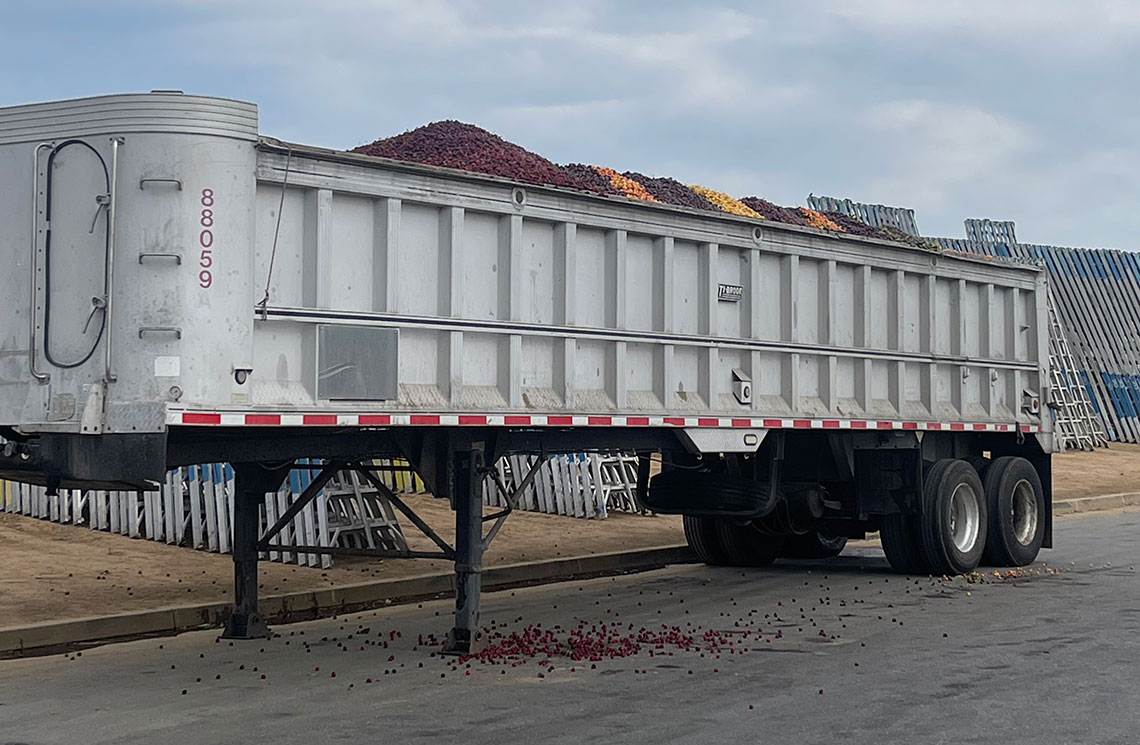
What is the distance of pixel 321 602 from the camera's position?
1223 centimetres

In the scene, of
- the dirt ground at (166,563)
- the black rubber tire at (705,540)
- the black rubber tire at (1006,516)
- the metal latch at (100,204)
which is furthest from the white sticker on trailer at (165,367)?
the black rubber tire at (1006,516)

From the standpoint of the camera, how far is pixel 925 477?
14219 millimetres

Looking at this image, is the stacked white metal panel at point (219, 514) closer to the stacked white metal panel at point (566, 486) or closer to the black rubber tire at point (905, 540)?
the stacked white metal panel at point (566, 486)

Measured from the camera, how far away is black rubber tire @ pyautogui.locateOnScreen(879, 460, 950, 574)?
46.7 feet

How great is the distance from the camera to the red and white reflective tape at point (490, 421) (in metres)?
8.10

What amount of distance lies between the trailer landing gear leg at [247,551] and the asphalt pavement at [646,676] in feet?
0.68

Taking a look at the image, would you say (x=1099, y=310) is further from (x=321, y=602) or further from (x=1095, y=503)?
(x=321, y=602)

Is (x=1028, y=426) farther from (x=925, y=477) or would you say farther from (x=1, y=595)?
(x=1, y=595)

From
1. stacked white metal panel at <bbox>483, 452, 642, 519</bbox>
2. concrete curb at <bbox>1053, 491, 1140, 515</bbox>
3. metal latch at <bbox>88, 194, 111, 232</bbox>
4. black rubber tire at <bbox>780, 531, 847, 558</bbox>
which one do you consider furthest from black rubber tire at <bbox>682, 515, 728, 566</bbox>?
concrete curb at <bbox>1053, 491, 1140, 515</bbox>

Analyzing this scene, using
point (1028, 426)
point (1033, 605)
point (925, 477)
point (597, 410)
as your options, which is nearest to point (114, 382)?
point (597, 410)

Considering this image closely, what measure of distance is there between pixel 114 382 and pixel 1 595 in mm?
4939

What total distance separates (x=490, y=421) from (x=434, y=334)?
0.70 m

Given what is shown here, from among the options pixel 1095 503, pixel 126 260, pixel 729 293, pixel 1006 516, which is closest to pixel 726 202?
pixel 729 293

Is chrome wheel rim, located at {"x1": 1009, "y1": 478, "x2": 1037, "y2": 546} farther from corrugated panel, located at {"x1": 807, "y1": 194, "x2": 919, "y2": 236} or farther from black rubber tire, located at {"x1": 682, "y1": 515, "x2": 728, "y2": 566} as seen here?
corrugated panel, located at {"x1": 807, "y1": 194, "x2": 919, "y2": 236}
